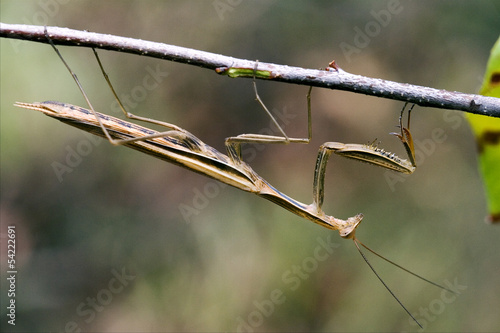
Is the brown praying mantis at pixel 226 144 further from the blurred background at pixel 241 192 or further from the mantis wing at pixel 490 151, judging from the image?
the blurred background at pixel 241 192

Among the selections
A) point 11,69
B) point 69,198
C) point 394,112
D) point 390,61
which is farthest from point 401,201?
point 11,69

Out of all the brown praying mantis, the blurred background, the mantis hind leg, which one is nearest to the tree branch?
the brown praying mantis

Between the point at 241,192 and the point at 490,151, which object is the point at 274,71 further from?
the point at 241,192

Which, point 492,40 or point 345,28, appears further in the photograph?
point 345,28

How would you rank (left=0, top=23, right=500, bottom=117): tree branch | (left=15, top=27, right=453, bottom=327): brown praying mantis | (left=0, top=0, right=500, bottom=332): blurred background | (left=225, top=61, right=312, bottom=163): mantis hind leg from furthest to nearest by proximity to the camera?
(left=0, top=0, right=500, bottom=332): blurred background, (left=225, top=61, right=312, bottom=163): mantis hind leg, (left=15, top=27, right=453, bottom=327): brown praying mantis, (left=0, top=23, right=500, bottom=117): tree branch

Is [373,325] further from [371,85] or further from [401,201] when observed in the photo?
[371,85]

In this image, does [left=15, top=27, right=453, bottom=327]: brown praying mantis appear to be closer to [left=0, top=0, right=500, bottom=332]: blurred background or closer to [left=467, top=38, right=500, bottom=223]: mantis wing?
[left=467, top=38, right=500, bottom=223]: mantis wing
